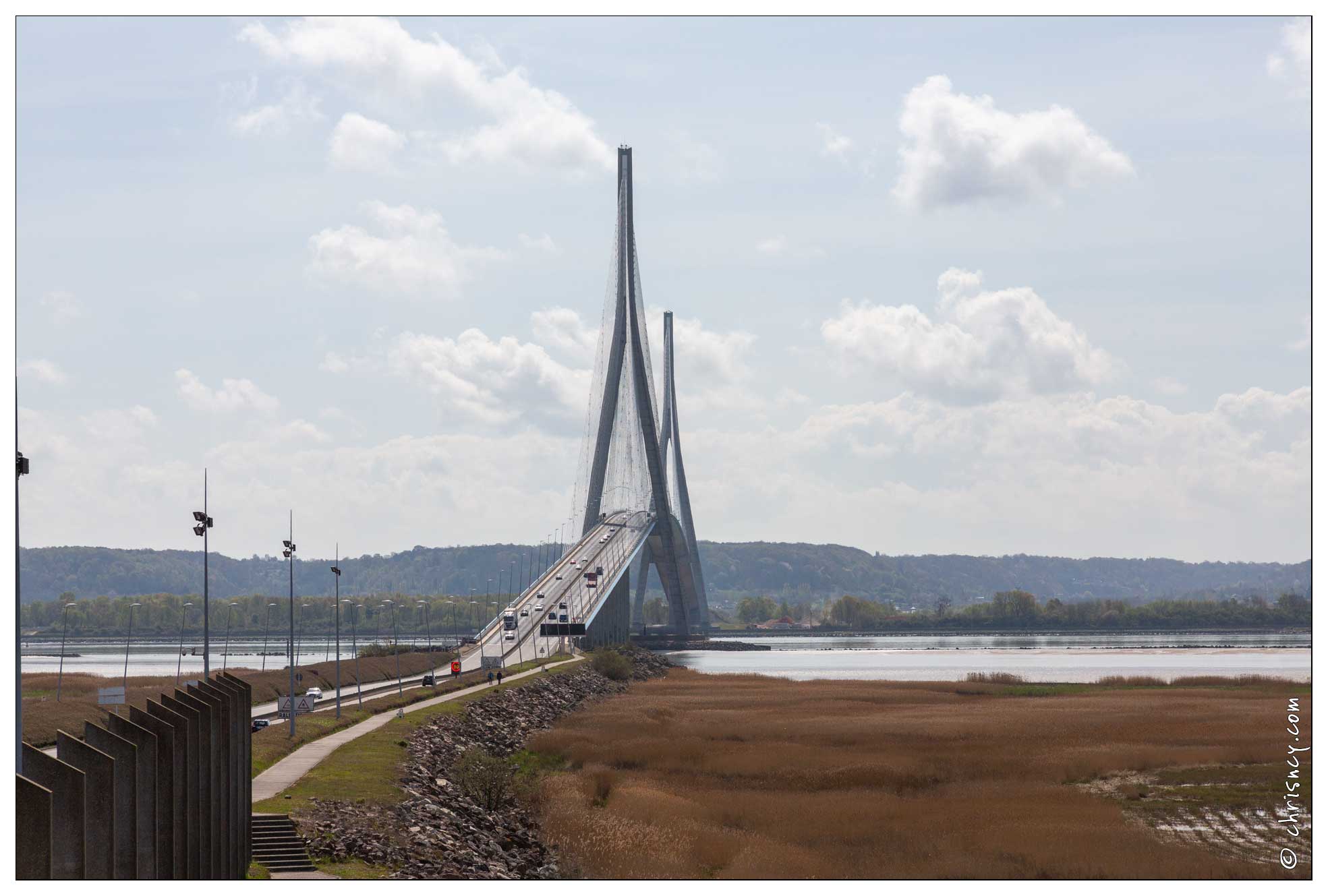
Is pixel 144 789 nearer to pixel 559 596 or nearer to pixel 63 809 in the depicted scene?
pixel 63 809

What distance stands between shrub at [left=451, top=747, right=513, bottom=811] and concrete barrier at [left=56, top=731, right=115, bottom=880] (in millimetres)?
20934

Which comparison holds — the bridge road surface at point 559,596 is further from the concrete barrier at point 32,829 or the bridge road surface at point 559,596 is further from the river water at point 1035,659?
the concrete barrier at point 32,829

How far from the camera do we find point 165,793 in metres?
18.0

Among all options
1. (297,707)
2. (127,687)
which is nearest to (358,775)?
(297,707)

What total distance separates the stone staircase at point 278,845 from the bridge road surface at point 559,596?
2375 inches

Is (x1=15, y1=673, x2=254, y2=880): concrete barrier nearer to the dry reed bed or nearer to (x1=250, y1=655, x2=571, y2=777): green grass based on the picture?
(x1=250, y1=655, x2=571, y2=777): green grass

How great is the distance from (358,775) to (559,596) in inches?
3543

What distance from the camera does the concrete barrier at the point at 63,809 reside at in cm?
1379

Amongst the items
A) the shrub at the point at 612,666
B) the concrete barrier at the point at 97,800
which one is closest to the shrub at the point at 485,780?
the concrete barrier at the point at 97,800

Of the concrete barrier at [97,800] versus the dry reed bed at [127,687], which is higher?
the concrete barrier at [97,800]

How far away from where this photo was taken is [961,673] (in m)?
108

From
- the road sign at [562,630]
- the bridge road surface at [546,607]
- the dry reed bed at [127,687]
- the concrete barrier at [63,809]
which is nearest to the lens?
the concrete barrier at [63,809]
